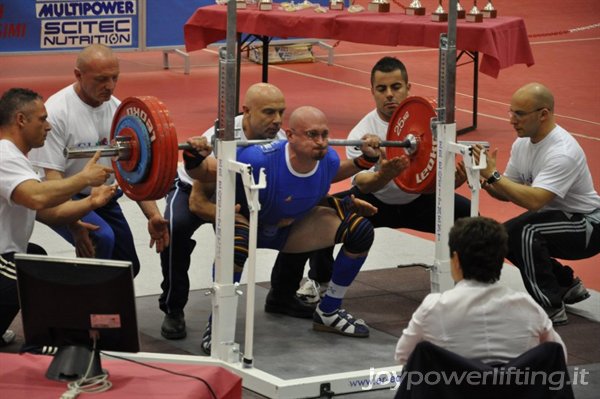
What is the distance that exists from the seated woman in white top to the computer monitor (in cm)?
100

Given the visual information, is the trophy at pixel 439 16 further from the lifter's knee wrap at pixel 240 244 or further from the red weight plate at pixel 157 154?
the red weight plate at pixel 157 154

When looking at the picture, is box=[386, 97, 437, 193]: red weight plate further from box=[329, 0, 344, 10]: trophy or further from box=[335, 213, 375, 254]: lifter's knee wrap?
box=[329, 0, 344, 10]: trophy

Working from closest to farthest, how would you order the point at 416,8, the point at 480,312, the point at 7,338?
the point at 480,312
the point at 7,338
the point at 416,8

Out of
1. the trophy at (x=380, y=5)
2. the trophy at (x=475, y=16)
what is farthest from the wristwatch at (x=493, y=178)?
the trophy at (x=380, y=5)

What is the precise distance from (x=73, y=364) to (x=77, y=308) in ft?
0.66

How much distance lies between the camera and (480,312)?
3916mm

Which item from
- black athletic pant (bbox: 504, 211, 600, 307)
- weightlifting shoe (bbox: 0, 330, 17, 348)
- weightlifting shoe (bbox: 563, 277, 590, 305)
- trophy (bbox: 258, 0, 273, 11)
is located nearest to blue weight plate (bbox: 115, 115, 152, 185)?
weightlifting shoe (bbox: 0, 330, 17, 348)

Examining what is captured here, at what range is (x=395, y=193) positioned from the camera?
675cm

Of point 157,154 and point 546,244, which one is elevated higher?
point 157,154

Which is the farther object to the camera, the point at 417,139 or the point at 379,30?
the point at 379,30

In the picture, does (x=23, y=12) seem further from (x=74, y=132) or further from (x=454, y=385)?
(x=454, y=385)

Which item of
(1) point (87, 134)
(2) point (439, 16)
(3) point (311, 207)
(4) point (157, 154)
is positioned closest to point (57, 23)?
(2) point (439, 16)

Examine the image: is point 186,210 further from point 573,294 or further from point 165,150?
point 573,294

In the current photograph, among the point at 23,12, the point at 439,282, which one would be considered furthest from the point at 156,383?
the point at 23,12
